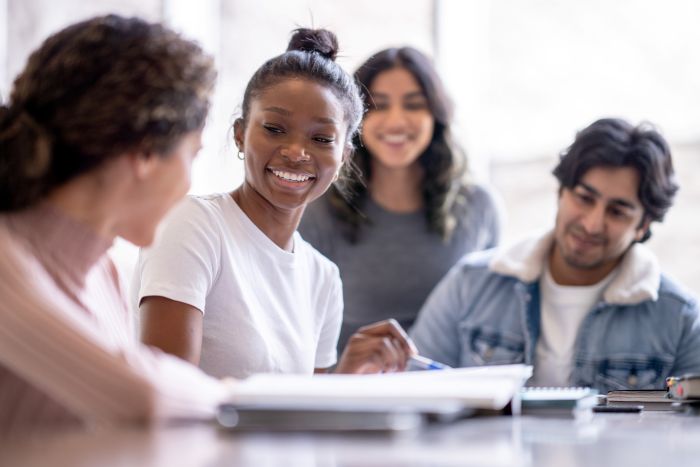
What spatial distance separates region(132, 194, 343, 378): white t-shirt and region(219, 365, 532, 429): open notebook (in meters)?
0.43

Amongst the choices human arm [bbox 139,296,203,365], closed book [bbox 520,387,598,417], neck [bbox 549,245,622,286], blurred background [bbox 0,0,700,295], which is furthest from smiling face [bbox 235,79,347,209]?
blurred background [bbox 0,0,700,295]

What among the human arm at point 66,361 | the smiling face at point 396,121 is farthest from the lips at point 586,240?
the human arm at point 66,361

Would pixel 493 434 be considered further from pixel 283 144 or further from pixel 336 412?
pixel 283 144

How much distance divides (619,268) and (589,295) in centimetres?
11

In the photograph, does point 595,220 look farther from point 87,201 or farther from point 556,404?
point 87,201

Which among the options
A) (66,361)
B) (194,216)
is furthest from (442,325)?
(66,361)

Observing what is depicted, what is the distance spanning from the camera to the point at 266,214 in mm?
1773

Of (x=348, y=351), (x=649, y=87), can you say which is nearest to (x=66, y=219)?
(x=348, y=351)

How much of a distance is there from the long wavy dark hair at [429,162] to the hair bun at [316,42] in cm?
95

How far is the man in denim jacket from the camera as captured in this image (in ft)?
8.23

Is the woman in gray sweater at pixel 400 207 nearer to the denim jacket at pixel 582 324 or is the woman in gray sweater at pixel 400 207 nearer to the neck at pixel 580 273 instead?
the denim jacket at pixel 582 324

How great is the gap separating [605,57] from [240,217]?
213 cm

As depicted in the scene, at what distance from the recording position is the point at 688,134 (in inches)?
135

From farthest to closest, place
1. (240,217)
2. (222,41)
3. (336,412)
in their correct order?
(222,41)
(240,217)
(336,412)
